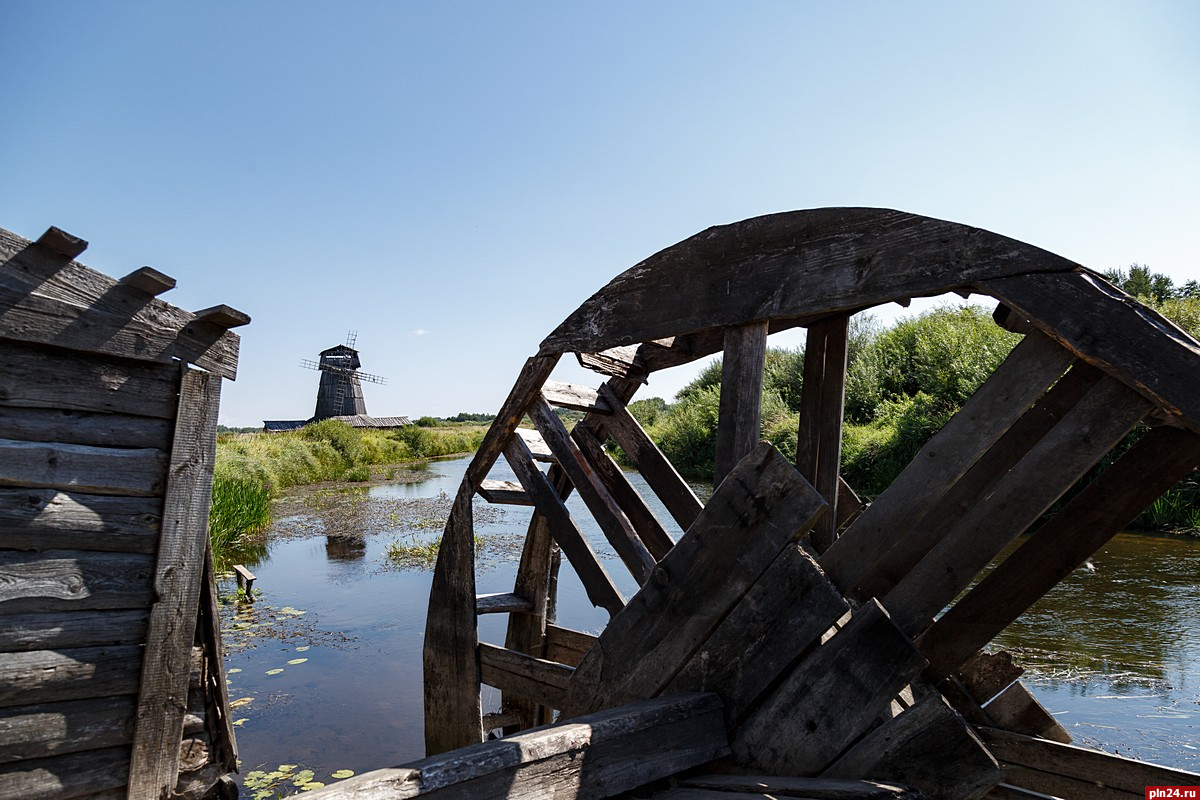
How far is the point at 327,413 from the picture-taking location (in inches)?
2121

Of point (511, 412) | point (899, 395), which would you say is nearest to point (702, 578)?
point (511, 412)

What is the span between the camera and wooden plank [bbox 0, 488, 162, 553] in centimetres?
280

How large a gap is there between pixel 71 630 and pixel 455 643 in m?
1.99

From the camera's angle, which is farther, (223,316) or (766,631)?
(223,316)

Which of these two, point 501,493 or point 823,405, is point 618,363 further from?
point 823,405

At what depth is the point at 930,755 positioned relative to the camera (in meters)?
2.04

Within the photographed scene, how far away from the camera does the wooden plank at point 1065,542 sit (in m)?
2.48

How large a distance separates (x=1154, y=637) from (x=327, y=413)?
53.6 meters

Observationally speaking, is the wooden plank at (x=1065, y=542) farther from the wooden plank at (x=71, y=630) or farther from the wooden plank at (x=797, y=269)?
the wooden plank at (x=71, y=630)

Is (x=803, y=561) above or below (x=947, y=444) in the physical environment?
below

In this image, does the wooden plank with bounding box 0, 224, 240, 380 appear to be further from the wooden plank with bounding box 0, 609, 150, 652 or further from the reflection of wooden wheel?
the reflection of wooden wheel

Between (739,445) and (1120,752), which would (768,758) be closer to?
(739,445)

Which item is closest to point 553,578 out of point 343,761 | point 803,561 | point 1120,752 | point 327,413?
point 343,761

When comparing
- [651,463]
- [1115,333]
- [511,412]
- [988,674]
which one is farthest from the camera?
[651,463]
